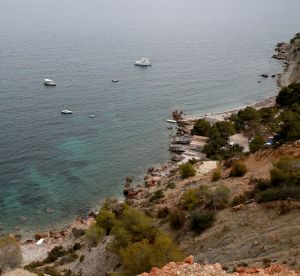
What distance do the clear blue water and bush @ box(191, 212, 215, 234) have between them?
24.5m

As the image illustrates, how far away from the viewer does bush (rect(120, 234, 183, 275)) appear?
26.9 meters

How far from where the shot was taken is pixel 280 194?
30.8m

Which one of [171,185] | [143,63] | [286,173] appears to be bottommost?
[171,185]

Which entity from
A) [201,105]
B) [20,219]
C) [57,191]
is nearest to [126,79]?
[201,105]

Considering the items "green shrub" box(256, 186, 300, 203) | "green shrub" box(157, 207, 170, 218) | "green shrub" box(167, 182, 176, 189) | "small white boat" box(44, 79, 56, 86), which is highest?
"green shrub" box(256, 186, 300, 203)

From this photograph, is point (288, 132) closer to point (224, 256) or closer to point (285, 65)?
point (224, 256)

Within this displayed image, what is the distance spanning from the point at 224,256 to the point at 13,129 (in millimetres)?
61813

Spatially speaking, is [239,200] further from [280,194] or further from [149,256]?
[149,256]

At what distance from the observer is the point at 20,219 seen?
177 feet

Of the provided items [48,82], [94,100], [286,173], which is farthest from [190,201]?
[48,82]

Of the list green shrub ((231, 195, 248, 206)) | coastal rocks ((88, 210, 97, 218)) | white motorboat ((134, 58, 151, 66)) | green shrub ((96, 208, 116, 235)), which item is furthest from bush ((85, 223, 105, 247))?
white motorboat ((134, 58, 151, 66))

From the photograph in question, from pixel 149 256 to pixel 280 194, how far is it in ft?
34.1

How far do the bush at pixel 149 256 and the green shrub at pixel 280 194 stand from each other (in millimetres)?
8166

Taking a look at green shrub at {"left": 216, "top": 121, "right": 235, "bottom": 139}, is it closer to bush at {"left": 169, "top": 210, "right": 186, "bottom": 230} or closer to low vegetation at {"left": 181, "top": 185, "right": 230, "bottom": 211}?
low vegetation at {"left": 181, "top": 185, "right": 230, "bottom": 211}
